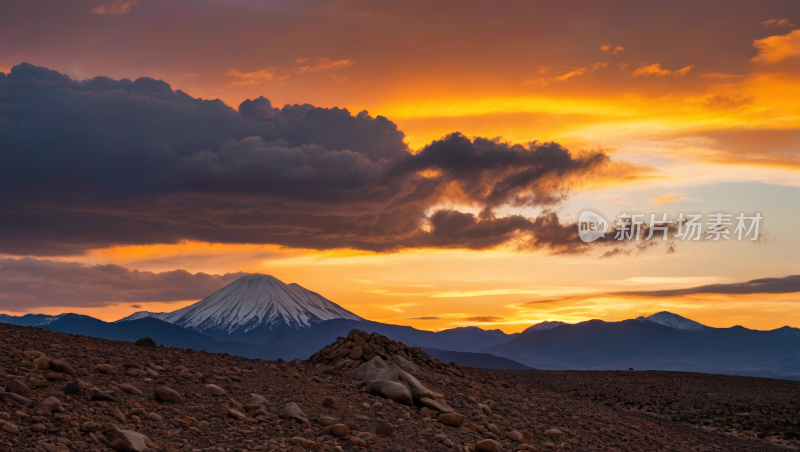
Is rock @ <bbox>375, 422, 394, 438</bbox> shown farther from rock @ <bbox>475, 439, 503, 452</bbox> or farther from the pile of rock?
the pile of rock

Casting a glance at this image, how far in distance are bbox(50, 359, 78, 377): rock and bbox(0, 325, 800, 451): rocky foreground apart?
43 millimetres

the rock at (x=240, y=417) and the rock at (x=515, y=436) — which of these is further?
the rock at (x=515, y=436)

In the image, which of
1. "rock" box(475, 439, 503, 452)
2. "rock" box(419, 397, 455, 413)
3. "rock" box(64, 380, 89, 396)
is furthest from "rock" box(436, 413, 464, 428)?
"rock" box(64, 380, 89, 396)

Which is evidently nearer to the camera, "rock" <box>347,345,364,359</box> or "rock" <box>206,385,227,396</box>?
"rock" <box>206,385,227,396</box>

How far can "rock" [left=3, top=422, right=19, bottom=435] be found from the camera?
13662 millimetres

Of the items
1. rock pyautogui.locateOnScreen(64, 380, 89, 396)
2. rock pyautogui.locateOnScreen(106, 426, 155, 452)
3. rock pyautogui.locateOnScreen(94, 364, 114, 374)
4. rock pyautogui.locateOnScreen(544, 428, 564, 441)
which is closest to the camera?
rock pyautogui.locateOnScreen(106, 426, 155, 452)

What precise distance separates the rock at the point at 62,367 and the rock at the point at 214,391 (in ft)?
13.3

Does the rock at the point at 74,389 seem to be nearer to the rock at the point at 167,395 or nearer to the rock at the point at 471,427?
the rock at the point at 167,395

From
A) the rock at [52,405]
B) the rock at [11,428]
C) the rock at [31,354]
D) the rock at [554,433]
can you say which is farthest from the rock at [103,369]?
the rock at [554,433]

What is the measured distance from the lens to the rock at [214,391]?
20.2 m

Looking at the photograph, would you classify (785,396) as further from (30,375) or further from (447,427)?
(30,375)

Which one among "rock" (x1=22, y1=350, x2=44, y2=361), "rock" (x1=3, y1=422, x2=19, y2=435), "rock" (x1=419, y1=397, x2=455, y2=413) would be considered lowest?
"rock" (x1=419, y1=397, x2=455, y2=413)

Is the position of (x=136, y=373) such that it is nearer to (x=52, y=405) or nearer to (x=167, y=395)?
(x=167, y=395)

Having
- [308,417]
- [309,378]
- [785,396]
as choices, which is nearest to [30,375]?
[308,417]
